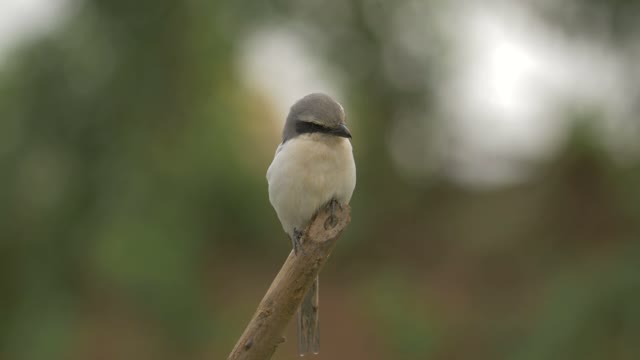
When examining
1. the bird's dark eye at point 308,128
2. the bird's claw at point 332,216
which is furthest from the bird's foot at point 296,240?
the bird's dark eye at point 308,128

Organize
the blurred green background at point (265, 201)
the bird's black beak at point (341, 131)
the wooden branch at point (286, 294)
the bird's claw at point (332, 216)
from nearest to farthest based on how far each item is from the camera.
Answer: the wooden branch at point (286, 294) → the bird's claw at point (332, 216) → the bird's black beak at point (341, 131) → the blurred green background at point (265, 201)

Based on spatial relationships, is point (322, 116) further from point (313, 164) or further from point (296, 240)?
point (296, 240)

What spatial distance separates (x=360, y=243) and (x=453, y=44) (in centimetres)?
277

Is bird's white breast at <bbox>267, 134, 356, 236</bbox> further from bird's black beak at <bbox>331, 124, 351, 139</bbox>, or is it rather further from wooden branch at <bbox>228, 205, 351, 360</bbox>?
wooden branch at <bbox>228, 205, 351, 360</bbox>

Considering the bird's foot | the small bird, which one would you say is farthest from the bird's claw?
the bird's foot

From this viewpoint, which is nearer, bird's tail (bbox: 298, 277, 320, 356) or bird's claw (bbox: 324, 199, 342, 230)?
bird's claw (bbox: 324, 199, 342, 230)

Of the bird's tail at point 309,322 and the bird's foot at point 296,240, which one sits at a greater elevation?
the bird's foot at point 296,240

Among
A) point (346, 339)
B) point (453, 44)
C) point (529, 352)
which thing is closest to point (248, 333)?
point (529, 352)

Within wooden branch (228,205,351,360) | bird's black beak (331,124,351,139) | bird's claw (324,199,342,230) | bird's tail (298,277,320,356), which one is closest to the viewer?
wooden branch (228,205,351,360)

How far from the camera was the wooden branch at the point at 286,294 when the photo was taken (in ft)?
9.17

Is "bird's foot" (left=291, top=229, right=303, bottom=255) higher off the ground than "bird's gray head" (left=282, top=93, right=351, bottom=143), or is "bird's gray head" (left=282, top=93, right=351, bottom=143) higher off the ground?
"bird's gray head" (left=282, top=93, right=351, bottom=143)

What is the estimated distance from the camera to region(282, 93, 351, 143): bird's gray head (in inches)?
122

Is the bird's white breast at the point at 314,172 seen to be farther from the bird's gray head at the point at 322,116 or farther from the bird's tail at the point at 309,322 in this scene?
the bird's tail at the point at 309,322

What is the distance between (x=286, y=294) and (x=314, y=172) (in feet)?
1.92
